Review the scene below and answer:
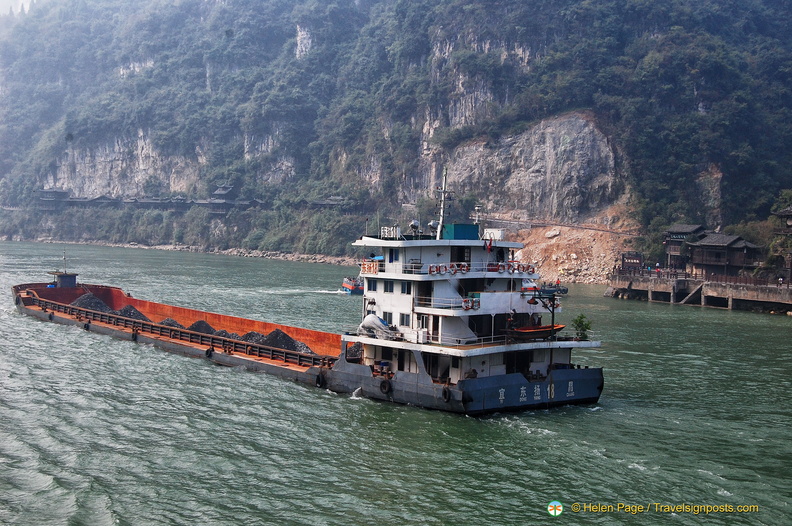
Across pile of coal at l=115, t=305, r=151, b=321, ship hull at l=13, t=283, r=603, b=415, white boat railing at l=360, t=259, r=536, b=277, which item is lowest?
ship hull at l=13, t=283, r=603, b=415

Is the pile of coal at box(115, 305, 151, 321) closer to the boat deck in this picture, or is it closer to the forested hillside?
the boat deck

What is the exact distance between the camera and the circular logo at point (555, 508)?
63.8 ft

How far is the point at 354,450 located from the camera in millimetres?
23688

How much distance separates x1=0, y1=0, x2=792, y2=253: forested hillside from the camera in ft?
380

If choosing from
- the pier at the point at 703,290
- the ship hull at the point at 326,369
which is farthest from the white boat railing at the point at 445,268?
the pier at the point at 703,290

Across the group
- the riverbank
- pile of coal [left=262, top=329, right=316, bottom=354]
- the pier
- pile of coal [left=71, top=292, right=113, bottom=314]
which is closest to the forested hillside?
the riverbank

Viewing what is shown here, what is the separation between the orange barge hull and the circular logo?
12.6 meters

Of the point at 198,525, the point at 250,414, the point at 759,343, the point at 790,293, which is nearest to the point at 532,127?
the point at 790,293

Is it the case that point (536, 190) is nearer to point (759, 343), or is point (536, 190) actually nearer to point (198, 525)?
point (759, 343)

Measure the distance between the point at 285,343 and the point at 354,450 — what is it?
13.3 meters

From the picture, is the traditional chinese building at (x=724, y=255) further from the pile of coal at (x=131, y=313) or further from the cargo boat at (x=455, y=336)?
the cargo boat at (x=455, y=336)

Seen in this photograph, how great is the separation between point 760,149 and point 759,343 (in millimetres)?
76171

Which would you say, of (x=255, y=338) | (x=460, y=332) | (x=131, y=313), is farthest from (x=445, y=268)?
(x=131, y=313)

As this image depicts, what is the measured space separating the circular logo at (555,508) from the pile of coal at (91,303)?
125ft
